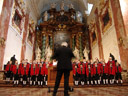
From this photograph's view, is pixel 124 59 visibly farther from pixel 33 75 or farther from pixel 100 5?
pixel 100 5

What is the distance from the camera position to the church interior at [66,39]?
5328 mm

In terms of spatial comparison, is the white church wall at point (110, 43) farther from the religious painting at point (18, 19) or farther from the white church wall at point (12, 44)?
the religious painting at point (18, 19)

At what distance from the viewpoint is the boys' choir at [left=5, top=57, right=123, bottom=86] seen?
6.82 m

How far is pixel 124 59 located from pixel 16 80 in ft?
22.0

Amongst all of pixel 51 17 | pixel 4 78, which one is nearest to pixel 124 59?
pixel 4 78

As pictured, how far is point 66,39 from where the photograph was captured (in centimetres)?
1617

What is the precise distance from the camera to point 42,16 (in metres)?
18.1

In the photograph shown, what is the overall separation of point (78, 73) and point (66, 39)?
9.46 m

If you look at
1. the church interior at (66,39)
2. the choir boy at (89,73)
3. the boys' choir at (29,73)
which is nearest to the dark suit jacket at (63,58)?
the church interior at (66,39)

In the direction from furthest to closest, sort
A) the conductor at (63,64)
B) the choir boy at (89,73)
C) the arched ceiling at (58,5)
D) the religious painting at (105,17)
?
1. the arched ceiling at (58,5)
2. the religious painting at (105,17)
3. the choir boy at (89,73)
4. the conductor at (63,64)

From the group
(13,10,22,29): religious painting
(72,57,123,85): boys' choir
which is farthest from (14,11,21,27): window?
(72,57,123,85): boys' choir

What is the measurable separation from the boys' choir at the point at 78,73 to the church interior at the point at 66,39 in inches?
2.4

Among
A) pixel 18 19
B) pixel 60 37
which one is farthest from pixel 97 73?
pixel 60 37

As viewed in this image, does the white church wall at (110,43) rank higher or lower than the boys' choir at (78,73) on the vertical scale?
higher
